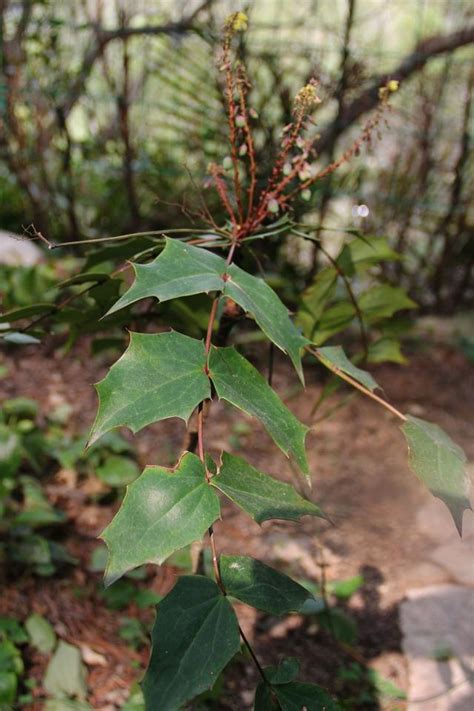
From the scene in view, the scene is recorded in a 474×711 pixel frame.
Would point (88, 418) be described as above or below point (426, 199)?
below

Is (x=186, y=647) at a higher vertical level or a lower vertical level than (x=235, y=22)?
lower

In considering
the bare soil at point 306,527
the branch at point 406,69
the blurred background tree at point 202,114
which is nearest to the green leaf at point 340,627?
the bare soil at point 306,527

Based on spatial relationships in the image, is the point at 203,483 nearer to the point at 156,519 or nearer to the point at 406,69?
the point at 156,519

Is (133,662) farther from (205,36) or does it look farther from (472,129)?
(472,129)

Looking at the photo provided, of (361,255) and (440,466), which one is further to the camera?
(361,255)

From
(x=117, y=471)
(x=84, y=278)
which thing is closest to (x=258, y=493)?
(x=84, y=278)

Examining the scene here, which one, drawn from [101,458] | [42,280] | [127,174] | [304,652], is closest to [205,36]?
[127,174]
